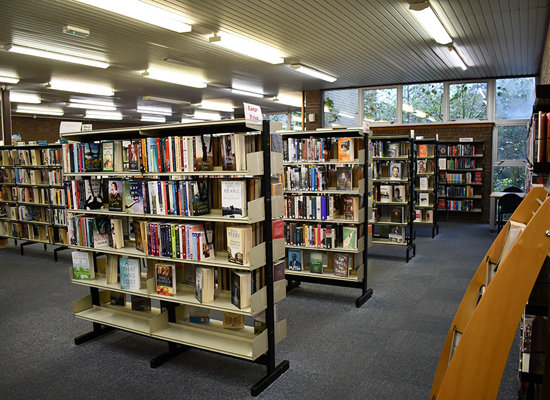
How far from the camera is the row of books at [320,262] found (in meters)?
4.96

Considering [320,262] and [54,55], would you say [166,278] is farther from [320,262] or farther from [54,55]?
[54,55]

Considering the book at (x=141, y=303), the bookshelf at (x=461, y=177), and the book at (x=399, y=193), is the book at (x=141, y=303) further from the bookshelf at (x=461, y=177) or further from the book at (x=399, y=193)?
the bookshelf at (x=461, y=177)

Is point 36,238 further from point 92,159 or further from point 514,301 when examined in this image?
point 514,301

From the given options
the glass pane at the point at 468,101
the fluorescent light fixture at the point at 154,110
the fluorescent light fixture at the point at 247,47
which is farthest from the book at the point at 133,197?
the fluorescent light fixture at the point at 154,110

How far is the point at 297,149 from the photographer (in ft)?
16.9

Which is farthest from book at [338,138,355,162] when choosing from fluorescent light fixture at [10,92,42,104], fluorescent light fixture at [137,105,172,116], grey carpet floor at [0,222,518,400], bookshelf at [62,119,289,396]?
fluorescent light fixture at [137,105,172,116]

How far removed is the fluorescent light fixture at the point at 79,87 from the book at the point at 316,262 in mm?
7091

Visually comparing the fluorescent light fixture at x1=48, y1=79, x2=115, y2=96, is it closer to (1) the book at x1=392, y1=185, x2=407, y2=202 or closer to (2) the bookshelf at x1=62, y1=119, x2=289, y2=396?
(2) the bookshelf at x1=62, y1=119, x2=289, y2=396

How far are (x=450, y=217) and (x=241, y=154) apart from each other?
9.13 m

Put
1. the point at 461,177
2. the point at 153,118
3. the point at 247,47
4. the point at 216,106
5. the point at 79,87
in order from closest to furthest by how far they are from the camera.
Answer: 1. the point at 247,47
2. the point at 79,87
3. the point at 461,177
4. the point at 216,106
5. the point at 153,118

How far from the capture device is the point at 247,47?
21.9 ft

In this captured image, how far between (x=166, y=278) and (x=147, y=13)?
126 inches

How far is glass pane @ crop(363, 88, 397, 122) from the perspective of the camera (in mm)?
11141

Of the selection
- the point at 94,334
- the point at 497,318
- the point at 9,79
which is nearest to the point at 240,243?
the point at 497,318
